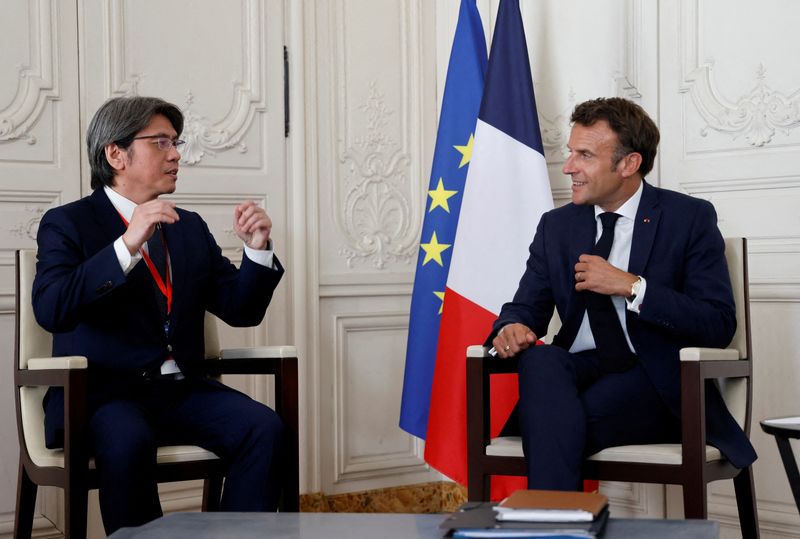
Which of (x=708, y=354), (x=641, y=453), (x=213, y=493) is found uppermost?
(x=708, y=354)

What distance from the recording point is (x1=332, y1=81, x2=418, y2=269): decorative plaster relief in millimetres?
4004

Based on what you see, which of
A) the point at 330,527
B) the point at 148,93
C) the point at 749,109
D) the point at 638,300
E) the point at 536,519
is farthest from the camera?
the point at 148,93

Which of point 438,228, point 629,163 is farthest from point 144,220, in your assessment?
point 438,228

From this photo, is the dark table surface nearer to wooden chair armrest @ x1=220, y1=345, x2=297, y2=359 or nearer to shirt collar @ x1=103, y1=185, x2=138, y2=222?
wooden chair armrest @ x1=220, y1=345, x2=297, y2=359

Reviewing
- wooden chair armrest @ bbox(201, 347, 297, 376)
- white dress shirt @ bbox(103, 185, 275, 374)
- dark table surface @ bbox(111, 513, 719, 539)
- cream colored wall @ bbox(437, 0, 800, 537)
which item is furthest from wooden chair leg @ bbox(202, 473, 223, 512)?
cream colored wall @ bbox(437, 0, 800, 537)

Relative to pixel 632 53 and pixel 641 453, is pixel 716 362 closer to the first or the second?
pixel 641 453

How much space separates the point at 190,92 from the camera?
3.60 m

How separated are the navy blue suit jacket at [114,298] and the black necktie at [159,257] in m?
0.01

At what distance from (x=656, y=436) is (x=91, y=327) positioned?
4.81ft

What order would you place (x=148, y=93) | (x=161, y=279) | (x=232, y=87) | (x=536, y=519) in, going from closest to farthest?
(x=536, y=519), (x=161, y=279), (x=148, y=93), (x=232, y=87)

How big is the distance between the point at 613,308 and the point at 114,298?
4.30ft

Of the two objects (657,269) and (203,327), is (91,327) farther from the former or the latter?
(657,269)

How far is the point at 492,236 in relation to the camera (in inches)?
139

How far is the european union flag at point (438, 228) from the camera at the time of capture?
3.76 metres
